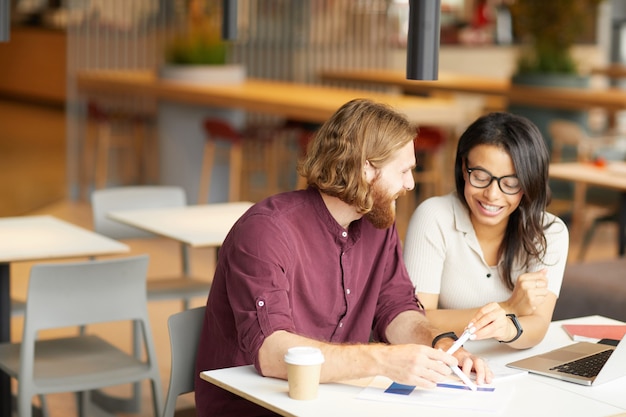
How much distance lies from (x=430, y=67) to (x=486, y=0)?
475 inches

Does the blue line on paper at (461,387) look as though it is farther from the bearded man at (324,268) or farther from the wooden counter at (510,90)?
the wooden counter at (510,90)

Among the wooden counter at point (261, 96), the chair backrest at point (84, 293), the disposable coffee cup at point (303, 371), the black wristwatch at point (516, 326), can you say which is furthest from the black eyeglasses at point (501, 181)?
the wooden counter at point (261, 96)

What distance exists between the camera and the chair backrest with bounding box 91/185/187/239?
4578mm

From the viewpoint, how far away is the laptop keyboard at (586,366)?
2232 millimetres

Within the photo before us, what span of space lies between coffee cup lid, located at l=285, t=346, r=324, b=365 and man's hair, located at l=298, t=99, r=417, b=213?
1.47 feet

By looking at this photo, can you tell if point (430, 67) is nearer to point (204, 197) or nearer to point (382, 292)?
point (382, 292)

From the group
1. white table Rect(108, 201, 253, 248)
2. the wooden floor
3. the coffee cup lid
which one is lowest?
the wooden floor

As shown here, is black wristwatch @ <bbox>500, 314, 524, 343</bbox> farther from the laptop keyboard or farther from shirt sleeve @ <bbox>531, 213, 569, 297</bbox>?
shirt sleeve @ <bbox>531, 213, 569, 297</bbox>

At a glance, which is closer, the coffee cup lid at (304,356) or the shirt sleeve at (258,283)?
the coffee cup lid at (304,356)

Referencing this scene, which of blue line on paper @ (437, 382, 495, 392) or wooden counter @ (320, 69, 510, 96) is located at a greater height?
wooden counter @ (320, 69, 510, 96)

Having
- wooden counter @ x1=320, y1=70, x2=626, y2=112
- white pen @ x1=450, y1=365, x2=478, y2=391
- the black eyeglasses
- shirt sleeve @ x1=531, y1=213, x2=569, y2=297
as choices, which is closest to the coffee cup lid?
white pen @ x1=450, y1=365, x2=478, y2=391

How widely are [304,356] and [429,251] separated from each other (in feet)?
3.33

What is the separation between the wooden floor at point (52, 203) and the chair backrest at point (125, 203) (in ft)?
1.85

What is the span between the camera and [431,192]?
800 centimetres
